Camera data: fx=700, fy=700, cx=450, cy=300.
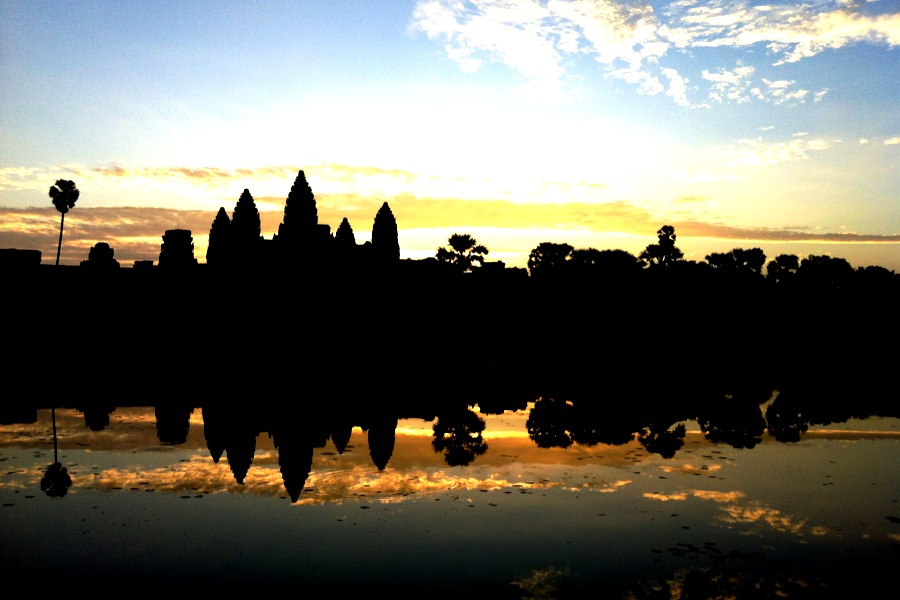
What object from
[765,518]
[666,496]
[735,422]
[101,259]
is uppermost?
[101,259]

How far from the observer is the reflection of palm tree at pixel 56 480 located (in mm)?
20375

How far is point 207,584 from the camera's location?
13.9 m

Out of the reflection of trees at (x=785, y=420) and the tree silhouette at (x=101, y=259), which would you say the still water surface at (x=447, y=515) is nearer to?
the reflection of trees at (x=785, y=420)

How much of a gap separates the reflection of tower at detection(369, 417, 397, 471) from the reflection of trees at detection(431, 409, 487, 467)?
1.89 metres

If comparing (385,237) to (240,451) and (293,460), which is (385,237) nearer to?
(240,451)

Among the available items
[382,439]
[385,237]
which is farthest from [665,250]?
[382,439]

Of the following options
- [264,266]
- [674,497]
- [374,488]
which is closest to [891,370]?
[674,497]

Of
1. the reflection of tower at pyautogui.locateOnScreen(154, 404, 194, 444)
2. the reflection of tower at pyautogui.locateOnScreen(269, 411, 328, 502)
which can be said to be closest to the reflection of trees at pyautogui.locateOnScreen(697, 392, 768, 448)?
the reflection of tower at pyautogui.locateOnScreen(269, 411, 328, 502)

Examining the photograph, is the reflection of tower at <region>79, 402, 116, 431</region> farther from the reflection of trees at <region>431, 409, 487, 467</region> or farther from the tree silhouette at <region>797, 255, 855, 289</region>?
the tree silhouette at <region>797, 255, 855, 289</region>

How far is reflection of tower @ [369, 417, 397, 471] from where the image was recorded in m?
25.8

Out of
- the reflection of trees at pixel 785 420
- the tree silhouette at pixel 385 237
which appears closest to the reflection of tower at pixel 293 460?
the reflection of trees at pixel 785 420

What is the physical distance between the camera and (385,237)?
102 metres

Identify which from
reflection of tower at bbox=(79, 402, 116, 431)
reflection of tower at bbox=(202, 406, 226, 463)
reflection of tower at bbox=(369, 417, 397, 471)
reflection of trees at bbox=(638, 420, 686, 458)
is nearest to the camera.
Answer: reflection of tower at bbox=(369, 417, 397, 471)

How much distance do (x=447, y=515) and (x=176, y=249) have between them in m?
103
